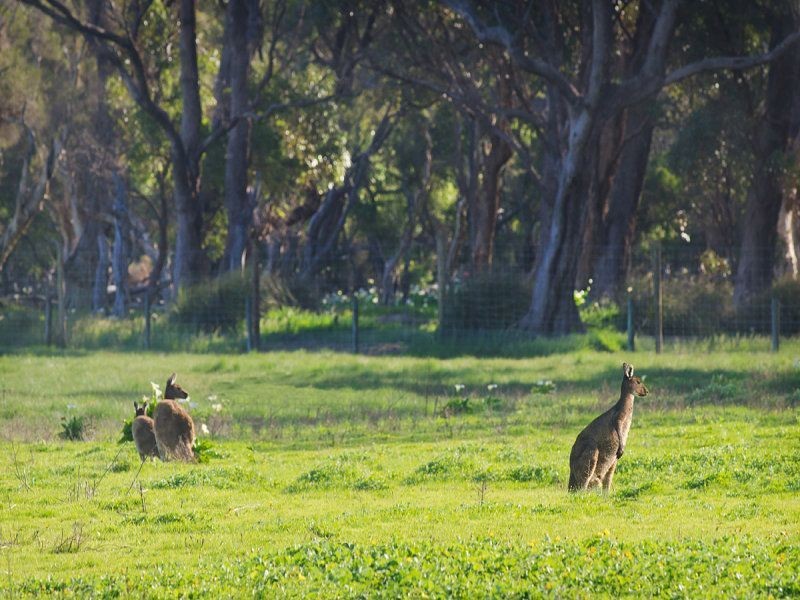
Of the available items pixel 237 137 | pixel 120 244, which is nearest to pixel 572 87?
pixel 237 137

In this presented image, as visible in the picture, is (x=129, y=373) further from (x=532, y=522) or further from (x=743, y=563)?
(x=743, y=563)

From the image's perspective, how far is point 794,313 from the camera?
99.5ft

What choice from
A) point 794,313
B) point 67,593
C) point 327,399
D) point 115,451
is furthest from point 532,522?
point 794,313

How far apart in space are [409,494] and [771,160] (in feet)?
91.1

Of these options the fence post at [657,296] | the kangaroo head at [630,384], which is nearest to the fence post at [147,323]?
the fence post at [657,296]

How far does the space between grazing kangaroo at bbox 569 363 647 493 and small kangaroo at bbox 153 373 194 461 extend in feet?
13.2

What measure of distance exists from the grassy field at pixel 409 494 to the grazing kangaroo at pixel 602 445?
9.1 inches

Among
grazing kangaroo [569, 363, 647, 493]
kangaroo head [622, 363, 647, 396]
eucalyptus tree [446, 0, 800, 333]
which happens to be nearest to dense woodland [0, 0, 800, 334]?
eucalyptus tree [446, 0, 800, 333]

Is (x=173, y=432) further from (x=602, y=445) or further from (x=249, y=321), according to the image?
(x=249, y=321)

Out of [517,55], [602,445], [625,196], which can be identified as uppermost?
[517,55]

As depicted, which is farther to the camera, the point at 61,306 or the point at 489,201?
the point at 489,201

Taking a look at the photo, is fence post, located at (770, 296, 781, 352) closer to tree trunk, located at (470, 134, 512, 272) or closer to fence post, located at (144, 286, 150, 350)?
fence post, located at (144, 286, 150, 350)

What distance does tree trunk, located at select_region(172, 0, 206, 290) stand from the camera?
3625 cm

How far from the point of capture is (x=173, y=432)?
13320 mm
